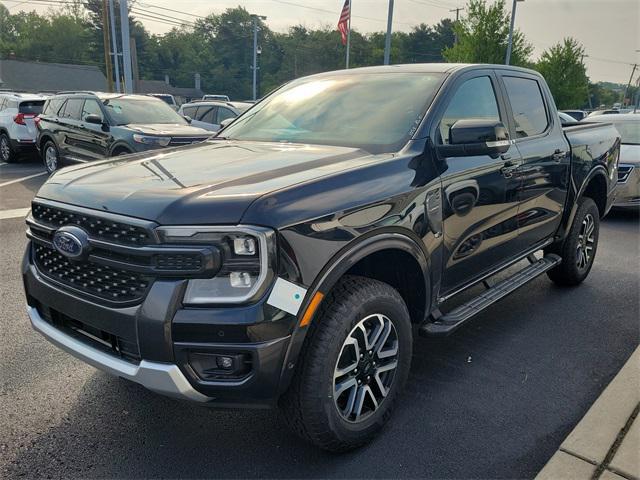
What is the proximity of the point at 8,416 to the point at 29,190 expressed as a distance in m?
7.99

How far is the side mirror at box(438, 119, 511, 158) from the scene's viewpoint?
3.08m

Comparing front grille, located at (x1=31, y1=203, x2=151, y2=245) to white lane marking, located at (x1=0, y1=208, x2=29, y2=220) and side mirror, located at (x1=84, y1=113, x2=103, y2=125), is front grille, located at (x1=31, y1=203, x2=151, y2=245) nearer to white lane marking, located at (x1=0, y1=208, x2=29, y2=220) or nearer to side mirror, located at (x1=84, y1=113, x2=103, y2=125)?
white lane marking, located at (x1=0, y1=208, x2=29, y2=220)

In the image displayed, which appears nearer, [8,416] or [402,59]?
[8,416]

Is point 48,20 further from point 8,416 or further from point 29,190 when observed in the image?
point 8,416

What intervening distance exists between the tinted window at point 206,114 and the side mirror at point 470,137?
1046cm

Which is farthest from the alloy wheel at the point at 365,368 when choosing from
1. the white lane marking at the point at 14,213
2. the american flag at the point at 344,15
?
the american flag at the point at 344,15

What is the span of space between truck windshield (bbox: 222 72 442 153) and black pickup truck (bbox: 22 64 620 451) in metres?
0.02

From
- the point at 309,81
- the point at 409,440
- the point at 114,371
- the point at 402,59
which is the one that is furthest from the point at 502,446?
the point at 402,59

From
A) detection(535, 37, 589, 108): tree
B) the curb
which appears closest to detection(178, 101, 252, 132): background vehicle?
the curb

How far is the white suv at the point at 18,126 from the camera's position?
13.2 metres

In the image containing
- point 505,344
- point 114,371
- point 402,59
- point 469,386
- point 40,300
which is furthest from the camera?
point 402,59

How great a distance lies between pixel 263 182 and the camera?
7.88ft

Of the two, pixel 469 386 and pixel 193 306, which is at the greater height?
pixel 193 306

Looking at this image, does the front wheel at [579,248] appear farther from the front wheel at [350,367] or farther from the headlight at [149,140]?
the headlight at [149,140]
